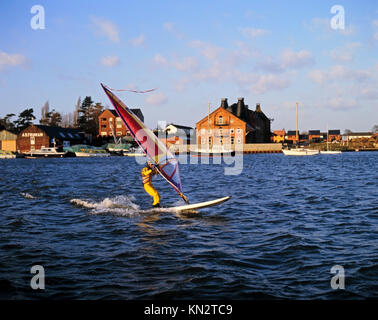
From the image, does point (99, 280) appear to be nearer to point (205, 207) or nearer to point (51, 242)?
point (51, 242)

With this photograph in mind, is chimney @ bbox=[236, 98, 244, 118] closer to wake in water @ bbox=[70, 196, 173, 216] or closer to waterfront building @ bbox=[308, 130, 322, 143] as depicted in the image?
waterfront building @ bbox=[308, 130, 322, 143]

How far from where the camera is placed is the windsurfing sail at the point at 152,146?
49.0ft

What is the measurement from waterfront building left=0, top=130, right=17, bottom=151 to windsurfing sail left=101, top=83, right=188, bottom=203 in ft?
312

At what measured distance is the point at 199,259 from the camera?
8.84m

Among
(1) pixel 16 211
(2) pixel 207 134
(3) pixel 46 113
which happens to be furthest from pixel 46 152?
(1) pixel 16 211

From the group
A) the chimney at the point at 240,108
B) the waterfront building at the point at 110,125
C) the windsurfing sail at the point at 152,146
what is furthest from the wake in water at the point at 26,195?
the waterfront building at the point at 110,125

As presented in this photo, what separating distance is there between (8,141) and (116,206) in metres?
95.4

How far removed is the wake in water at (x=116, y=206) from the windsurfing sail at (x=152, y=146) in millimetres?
1739

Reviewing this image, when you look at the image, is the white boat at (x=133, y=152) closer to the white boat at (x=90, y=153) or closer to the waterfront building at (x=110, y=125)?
the white boat at (x=90, y=153)

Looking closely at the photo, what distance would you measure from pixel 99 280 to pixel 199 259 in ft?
8.23

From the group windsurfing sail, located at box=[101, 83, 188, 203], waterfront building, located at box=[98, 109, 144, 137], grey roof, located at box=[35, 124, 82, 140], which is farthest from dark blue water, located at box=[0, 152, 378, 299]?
waterfront building, located at box=[98, 109, 144, 137]

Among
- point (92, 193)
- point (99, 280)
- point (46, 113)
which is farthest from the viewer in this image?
point (46, 113)

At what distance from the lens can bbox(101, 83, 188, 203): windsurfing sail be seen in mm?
14930

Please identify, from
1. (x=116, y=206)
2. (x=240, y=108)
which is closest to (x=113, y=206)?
(x=116, y=206)
